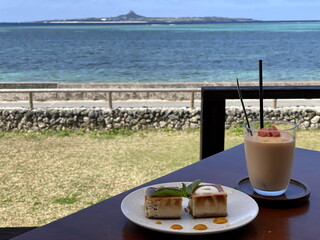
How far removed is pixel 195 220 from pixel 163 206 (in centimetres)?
6

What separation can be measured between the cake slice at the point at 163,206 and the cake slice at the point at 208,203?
0.09ft

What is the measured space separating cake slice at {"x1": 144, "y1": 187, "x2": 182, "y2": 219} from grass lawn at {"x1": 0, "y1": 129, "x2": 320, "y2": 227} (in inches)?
142

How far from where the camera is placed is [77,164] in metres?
6.46

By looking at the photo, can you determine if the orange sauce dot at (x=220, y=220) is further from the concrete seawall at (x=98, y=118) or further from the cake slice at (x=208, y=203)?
the concrete seawall at (x=98, y=118)

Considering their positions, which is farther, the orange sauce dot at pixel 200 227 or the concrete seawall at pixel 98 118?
the concrete seawall at pixel 98 118

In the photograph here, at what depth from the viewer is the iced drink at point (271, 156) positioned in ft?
2.92

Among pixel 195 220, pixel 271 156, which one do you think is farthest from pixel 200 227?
→ pixel 271 156

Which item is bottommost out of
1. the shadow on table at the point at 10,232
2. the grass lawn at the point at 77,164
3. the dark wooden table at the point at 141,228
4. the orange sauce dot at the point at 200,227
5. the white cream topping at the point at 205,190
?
the grass lawn at the point at 77,164

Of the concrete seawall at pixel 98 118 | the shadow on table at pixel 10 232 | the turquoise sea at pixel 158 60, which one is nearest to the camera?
the shadow on table at pixel 10 232

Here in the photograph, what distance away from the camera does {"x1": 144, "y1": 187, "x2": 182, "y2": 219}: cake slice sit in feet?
2.65

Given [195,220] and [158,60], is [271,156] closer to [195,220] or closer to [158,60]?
[195,220]

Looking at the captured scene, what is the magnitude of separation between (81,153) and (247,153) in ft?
20.5

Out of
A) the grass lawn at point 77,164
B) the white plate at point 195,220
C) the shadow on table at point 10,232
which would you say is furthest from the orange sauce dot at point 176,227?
the grass lawn at point 77,164

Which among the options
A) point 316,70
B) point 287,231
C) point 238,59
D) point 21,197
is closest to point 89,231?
point 287,231
